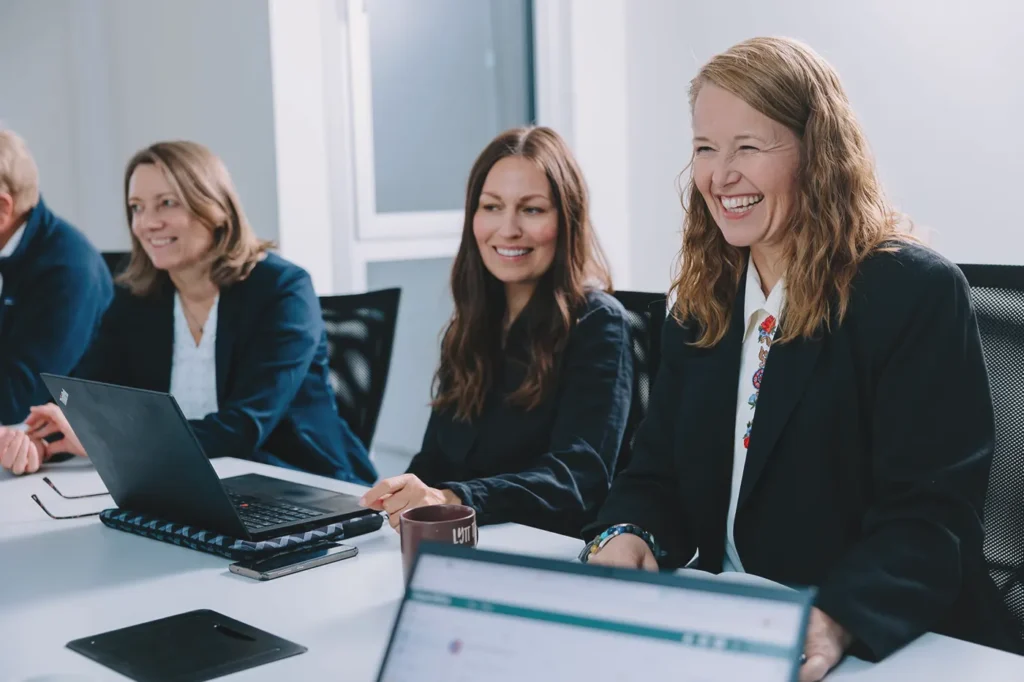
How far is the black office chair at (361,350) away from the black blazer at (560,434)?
41 cm

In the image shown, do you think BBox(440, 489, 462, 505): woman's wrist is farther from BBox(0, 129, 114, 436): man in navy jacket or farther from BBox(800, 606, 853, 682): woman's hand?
BBox(0, 129, 114, 436): man in navy jacket

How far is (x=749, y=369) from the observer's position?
58.6 inches

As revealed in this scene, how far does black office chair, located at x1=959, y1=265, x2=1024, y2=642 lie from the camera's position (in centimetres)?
143

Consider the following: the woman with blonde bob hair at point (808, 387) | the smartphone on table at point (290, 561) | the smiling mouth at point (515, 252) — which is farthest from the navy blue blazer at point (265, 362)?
the woman with blonde bob hair at point (808, 387)

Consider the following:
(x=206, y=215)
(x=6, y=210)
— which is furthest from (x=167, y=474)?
(x=6, y=210)

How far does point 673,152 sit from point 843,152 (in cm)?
211

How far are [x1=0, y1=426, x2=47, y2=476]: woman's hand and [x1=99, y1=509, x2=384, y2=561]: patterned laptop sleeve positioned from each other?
18.3 inches

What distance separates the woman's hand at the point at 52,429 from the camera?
205cm

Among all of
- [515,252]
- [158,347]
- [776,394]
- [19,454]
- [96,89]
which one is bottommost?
[19,454]

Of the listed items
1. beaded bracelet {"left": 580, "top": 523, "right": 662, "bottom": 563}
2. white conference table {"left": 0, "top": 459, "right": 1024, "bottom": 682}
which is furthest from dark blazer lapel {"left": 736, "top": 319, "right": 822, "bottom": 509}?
white conference table {"left": 0, "top": 459, "right": 1024, "bottom": 682}

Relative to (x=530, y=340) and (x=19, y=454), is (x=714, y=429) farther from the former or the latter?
(x=19, y=454)

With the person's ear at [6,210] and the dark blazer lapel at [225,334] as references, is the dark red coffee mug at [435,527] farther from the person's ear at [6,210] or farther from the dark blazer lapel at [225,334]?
the person's ear at [6,210]

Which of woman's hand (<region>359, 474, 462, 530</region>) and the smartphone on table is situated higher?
woman's hand (<region>359, 474, 462, 530</region>)

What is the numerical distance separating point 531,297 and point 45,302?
1544 millimetres
